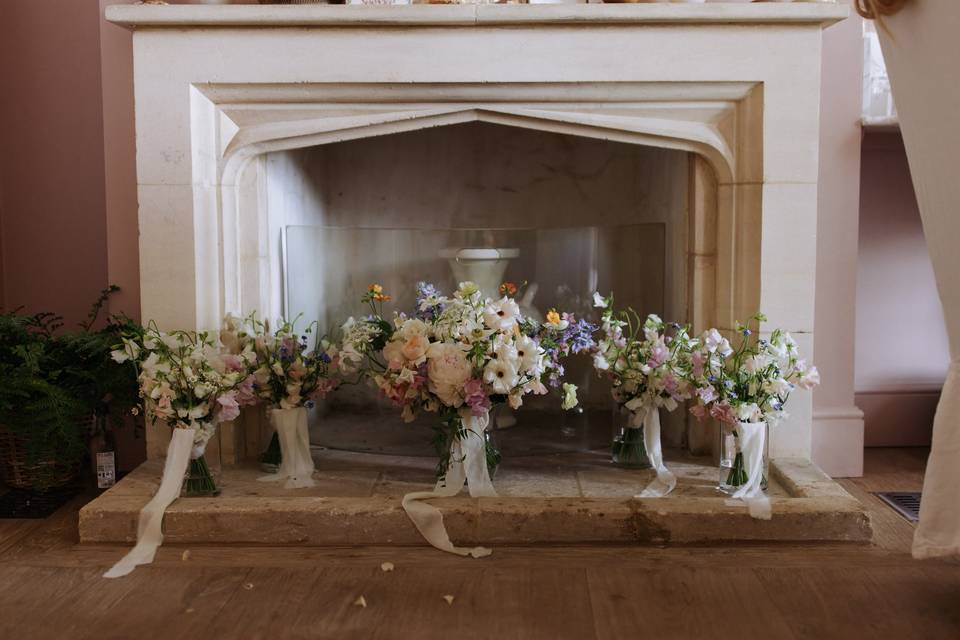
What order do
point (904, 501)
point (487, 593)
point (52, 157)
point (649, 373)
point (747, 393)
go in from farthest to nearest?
1. point (52, 157)
2. point (904, 501)
3. point (649, 373)
4. point (747, 393)
5. point (487, 593)

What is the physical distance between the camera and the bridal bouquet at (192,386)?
2.20 metres

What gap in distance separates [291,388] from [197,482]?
32 cm

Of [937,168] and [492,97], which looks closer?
[937,168]

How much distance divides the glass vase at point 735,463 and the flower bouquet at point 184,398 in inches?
46.4

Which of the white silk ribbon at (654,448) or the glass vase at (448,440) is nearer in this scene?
the glass vase at (448,440)

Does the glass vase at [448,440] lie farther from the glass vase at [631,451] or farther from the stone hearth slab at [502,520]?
the glass vase at [631,451]

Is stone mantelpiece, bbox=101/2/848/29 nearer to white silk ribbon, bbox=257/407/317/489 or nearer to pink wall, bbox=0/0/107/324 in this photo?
pink wall, bbox=0/0/107/324

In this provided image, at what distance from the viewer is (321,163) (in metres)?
3.11

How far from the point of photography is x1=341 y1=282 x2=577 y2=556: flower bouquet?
2.16m

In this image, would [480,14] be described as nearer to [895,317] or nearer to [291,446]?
[291,446]

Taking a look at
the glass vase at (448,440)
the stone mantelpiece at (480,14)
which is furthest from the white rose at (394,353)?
the stone mantelpiece at (480,14)

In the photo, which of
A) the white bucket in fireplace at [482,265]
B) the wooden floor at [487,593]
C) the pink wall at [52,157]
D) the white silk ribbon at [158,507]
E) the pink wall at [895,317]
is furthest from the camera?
the pink wall at [895,317]

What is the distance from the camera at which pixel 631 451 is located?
2506mm

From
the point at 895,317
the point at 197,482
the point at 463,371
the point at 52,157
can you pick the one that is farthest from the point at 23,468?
the point at 895,317
